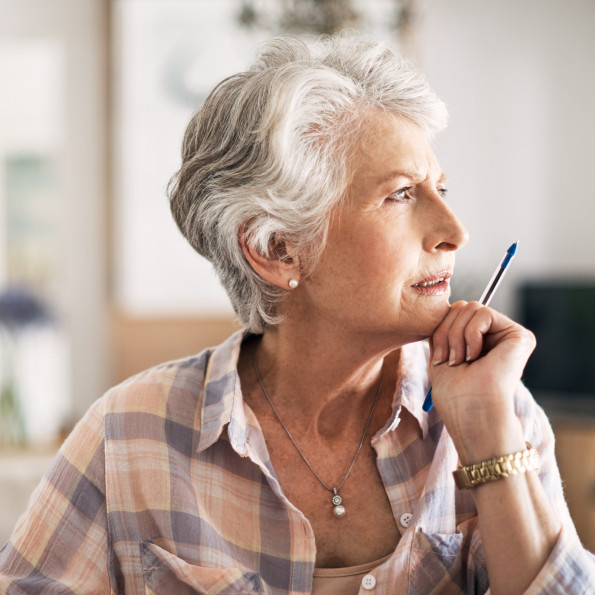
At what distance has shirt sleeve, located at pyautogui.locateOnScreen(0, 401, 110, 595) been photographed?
1.19m

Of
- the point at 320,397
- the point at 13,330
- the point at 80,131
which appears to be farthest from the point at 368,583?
the point at 80,131

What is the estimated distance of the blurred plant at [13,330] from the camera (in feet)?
12.0

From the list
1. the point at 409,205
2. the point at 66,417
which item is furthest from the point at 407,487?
the point at 66,417

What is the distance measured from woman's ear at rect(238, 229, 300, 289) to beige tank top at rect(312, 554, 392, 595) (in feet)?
1.46

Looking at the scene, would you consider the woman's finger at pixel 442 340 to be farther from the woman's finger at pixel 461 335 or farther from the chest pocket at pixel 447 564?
the chest pocket at pixel 447 564

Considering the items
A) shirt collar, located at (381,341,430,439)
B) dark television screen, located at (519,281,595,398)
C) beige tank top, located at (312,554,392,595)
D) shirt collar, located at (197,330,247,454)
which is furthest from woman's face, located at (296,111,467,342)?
dark television screen, located at (519,281,595,398)

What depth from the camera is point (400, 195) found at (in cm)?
121

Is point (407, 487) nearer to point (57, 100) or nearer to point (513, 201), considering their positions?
point (513, 201)

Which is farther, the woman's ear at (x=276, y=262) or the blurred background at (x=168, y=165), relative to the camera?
the blurred background at (x=168, y=165)

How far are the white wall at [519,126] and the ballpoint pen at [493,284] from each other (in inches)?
113

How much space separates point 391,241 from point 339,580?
517 millimetres

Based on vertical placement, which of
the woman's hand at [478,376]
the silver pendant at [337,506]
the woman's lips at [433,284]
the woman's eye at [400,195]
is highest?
the woman's eye at [400,195]

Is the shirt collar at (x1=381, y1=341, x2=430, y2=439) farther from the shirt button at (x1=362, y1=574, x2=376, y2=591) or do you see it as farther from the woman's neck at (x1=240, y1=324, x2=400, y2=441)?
the shirt button at (x1=362, y1=574, x2=376, y2=591)

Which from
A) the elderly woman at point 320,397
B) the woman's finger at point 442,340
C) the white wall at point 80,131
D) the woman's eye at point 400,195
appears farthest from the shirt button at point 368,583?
the white wall at point 80,131
